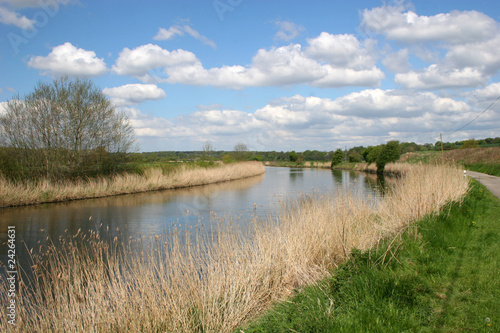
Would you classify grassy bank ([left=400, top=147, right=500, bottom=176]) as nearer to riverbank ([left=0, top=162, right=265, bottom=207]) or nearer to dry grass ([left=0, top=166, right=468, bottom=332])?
riverbank ([left=0, top=162, right=265, bottom=207])

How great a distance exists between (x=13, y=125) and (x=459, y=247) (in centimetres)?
2114

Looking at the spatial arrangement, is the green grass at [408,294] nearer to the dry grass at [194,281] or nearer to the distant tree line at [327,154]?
the dry grass at [194,281]

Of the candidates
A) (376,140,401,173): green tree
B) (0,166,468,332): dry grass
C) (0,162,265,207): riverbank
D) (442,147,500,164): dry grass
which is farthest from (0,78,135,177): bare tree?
(376,140,401,173): green tree

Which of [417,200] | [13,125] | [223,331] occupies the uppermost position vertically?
[13,125]

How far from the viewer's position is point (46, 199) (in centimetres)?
1778

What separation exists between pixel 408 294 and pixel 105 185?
2032 cm

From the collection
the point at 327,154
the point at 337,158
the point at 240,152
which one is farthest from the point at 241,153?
the point at 327,154

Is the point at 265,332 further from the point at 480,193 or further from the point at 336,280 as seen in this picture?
the point at 480,193

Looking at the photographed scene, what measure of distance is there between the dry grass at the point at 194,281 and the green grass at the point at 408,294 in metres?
0.55

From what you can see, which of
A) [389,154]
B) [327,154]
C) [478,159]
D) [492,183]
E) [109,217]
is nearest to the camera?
[109,217]

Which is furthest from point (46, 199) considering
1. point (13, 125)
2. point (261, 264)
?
point (261, 264)

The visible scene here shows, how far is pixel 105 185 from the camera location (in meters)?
21.2

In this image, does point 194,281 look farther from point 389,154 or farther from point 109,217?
point 389,154

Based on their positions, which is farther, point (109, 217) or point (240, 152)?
point (240, 152)
